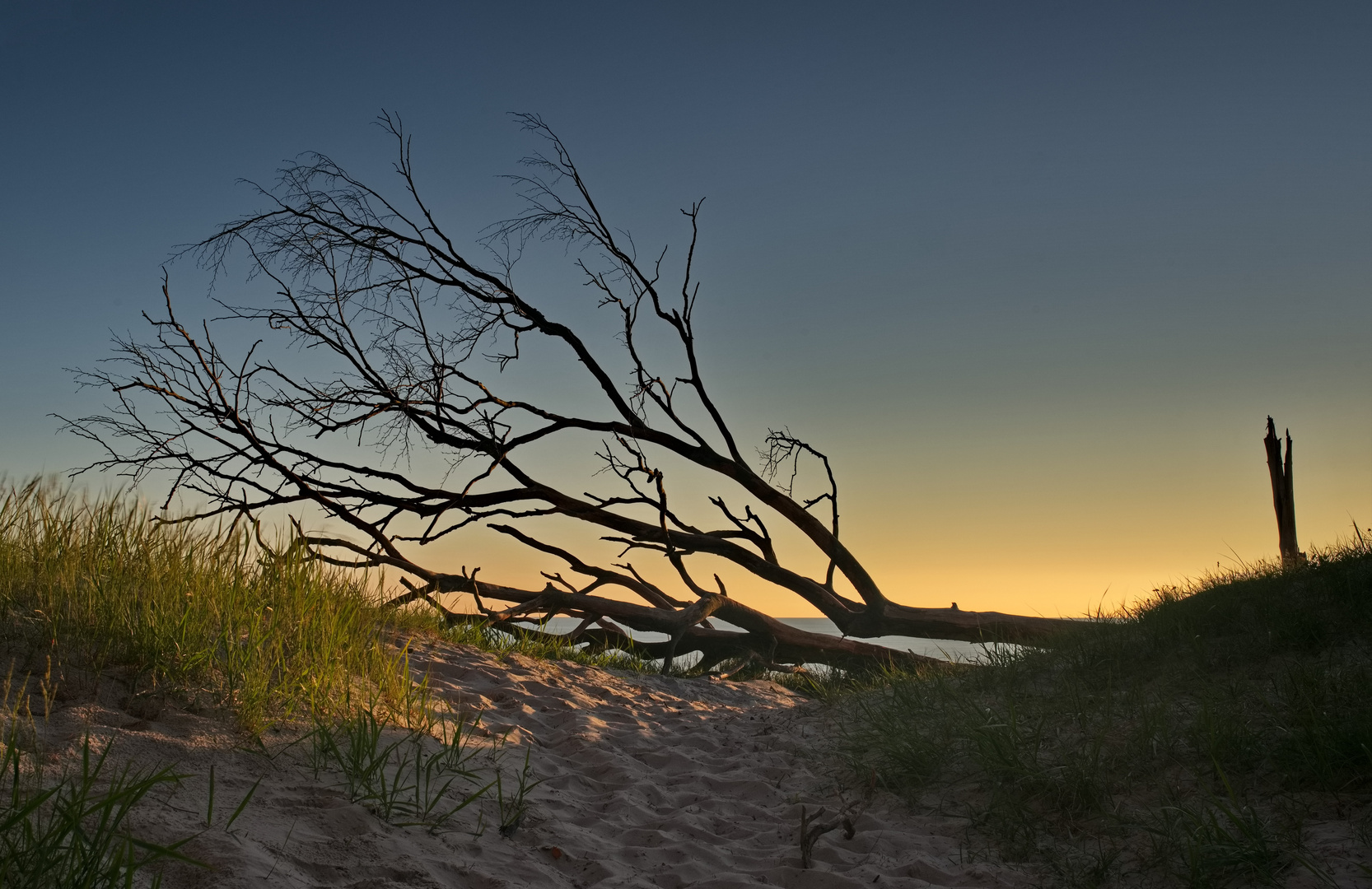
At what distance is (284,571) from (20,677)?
1.30 m

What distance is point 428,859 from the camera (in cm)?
268

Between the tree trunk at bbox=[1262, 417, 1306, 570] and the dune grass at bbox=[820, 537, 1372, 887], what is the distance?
335 cm

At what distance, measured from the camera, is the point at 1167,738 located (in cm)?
375

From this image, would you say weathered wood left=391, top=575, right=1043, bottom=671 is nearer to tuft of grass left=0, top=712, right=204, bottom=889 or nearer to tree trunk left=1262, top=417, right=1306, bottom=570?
tree trunk left=1262, top=417, right=1306, bottom=570

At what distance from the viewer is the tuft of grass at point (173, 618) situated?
3.29 m

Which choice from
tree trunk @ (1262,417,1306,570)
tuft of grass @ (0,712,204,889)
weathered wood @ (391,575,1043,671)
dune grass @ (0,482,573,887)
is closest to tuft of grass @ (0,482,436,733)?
dune grass @ (0,482,573,887)

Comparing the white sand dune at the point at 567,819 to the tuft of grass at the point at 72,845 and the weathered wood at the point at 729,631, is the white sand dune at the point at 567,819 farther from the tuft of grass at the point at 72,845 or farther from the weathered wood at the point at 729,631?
the weathered wood at the point at 729,631

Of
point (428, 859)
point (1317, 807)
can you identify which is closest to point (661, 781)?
point (428, 859)

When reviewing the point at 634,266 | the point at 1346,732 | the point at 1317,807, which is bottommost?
the point at 1317,807

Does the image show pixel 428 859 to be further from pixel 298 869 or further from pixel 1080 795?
pixel 1080 795

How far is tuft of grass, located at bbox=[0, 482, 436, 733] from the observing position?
10.8 feet

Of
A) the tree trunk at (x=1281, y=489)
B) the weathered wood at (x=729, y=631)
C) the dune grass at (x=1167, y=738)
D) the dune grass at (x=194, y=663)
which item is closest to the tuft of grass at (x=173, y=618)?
the dune grass at (x=194, y=663)

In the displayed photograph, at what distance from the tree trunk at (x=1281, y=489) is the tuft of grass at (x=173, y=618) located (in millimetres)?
9204

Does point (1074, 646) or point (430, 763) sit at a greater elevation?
point (1074, 646)
